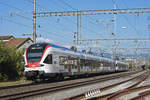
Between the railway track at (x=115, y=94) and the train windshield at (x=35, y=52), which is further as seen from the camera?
the train windshield at (x=35, y=52)

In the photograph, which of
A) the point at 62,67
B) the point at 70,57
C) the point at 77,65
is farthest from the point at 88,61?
the point at 62,67

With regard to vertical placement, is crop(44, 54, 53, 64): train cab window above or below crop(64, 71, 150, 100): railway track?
above

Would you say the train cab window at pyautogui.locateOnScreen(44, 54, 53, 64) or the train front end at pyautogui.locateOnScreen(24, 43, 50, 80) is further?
the train cab window at pyautogui.locateOnScreen(44, 54, 53, 64)

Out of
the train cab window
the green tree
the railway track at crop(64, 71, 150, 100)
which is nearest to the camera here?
the railway track at crop(64, 71, 150, 100)

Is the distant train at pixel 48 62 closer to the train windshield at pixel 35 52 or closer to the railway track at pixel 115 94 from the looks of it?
the train windshield at pixel 35 52

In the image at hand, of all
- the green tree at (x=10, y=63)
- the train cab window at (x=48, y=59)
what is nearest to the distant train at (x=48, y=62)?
the train cab window at (x=48, y=59)

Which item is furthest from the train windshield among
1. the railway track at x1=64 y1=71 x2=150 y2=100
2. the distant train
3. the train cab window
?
the railway track at x1=64 y1=71 x2=150 y2=100

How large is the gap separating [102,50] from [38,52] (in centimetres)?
4374

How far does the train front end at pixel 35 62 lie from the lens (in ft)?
67.3

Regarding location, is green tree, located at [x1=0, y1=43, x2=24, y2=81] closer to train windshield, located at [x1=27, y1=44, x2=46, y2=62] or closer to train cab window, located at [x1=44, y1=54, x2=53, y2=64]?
train windshield, located at [x1=27, y1=44, x2=46, y2=62]

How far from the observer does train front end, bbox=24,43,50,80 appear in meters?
20.5

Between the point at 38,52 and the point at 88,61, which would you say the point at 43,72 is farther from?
the point at 88,61

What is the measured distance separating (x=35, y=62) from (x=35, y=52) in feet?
2.99

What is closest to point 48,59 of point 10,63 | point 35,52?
point 35,52
